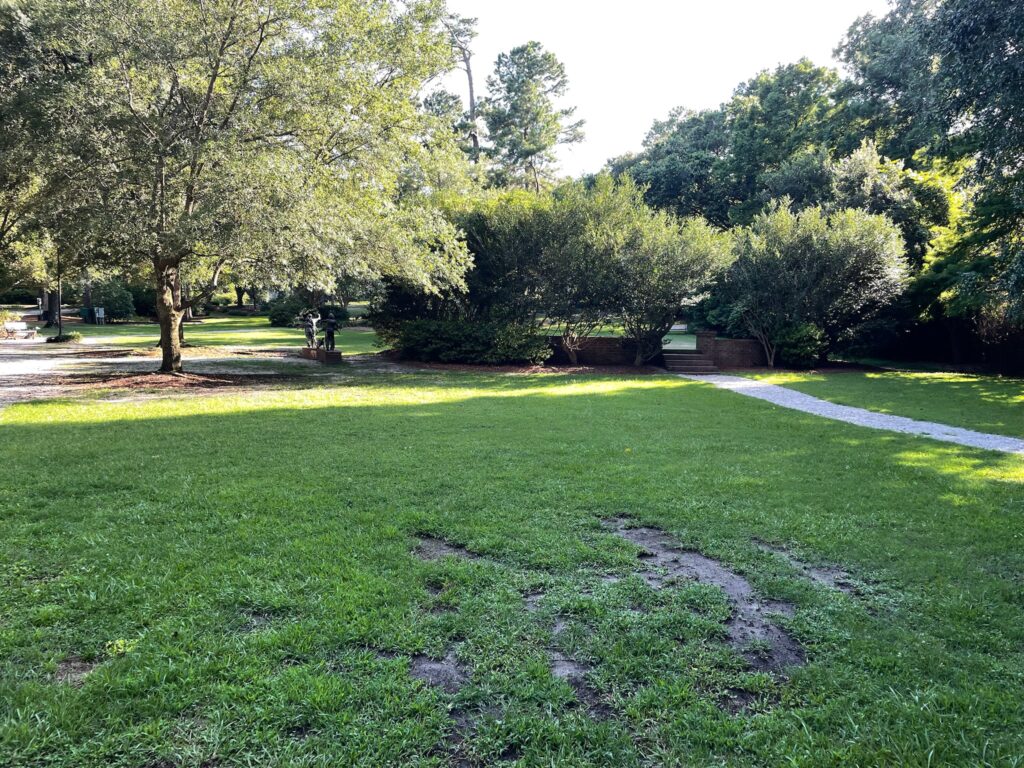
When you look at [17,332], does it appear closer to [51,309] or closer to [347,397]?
[51,309]

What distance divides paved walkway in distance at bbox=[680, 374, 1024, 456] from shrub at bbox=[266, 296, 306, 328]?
22.6 m

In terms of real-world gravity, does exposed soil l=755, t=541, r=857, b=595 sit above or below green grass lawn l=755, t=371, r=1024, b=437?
below

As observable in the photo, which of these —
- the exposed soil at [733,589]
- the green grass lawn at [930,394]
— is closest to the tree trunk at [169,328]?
the exposed soil at [733,589]

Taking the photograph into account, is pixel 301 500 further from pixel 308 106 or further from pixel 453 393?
pixel 308 106

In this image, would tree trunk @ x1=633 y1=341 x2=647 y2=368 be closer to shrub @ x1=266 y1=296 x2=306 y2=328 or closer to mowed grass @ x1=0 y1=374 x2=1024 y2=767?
mowed grass @ x1=0 y1=374 x2=1024 y2=767

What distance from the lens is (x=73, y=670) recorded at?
98.8 inches

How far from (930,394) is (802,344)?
4.98 meters

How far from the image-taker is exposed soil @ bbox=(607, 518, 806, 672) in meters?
2.75

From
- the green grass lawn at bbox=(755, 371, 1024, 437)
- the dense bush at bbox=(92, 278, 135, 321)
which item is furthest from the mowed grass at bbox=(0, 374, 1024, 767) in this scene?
the dense bush at bbox=(92, 278, 135, 321)

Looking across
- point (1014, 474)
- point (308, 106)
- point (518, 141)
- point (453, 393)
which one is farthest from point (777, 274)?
point (518, 141)

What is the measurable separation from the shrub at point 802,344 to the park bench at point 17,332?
977 inches

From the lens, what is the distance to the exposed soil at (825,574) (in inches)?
136

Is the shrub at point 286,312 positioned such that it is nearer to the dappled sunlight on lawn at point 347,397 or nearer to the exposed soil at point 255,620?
the dappled sunlight on lawn at point 347,397

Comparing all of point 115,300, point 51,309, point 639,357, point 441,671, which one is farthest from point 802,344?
point 51,309
